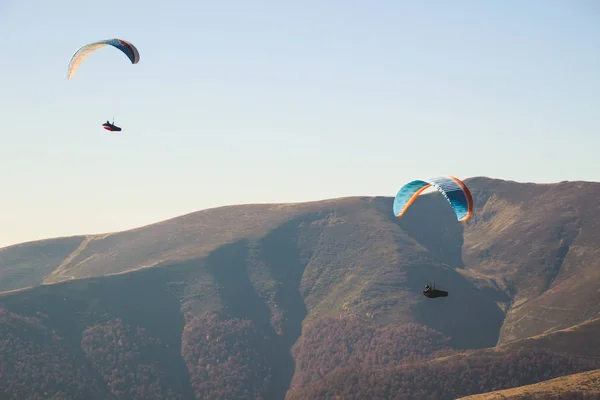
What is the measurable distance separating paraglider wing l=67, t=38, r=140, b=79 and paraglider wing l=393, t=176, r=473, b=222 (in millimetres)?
36572

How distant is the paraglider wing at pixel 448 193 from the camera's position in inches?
2450

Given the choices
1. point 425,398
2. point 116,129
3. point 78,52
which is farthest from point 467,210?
point 425,398

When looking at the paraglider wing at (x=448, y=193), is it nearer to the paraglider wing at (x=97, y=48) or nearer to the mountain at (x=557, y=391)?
the paraglider wing at (x=97, y=48)

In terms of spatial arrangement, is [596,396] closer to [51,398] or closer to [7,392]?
[51,398]

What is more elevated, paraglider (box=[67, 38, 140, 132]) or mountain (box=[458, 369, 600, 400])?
paraglider (box=[67, 38, 140, 132])

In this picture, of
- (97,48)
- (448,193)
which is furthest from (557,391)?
(97,48)

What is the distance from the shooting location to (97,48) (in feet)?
272

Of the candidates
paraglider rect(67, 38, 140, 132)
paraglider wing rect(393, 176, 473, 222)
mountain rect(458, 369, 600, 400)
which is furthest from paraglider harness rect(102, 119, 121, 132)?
mountain rect(458, 369, 600, 400)

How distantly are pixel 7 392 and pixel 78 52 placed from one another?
153m

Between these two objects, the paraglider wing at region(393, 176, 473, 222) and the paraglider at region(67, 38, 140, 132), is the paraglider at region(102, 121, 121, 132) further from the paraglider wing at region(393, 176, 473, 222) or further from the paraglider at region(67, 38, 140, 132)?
the paraglider wing at region(393, 176, 473, 222)

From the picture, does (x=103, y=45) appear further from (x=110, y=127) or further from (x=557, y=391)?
(x=557, y=391)

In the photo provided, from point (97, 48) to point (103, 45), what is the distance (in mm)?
1992

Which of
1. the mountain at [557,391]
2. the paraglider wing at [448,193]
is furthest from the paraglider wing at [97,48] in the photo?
the mountain at [557,391]

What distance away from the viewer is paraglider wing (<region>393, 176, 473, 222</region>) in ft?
204
